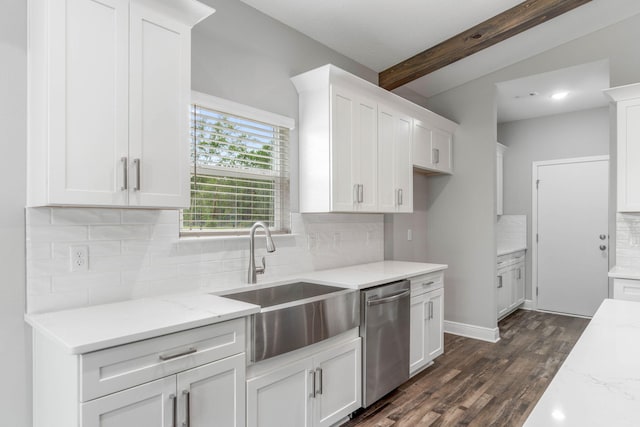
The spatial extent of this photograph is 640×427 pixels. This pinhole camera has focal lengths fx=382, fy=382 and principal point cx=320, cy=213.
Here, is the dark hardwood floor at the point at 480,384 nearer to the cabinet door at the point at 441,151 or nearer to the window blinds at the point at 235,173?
the window blinds at the point at 235,173

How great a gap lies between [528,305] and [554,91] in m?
2.95

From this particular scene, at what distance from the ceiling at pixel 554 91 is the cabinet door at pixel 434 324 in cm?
249

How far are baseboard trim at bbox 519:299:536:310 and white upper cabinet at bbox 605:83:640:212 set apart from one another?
268cm

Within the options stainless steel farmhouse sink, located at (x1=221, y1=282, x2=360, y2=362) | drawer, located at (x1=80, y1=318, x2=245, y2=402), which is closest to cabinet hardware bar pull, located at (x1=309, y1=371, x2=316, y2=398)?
stainless steel farmhouse sink, located at (x1=221, y1=282, x2=360, y2=362)

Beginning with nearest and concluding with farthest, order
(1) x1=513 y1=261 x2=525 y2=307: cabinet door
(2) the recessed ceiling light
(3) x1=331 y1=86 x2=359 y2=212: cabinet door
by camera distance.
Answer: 1. (3) x1=331 y1=86 x2=359 y2=212: cabinet door
2. (2) the recessed ceiling light
3. (1) x1=513 y1=261 x2=525 y2=307: cabinet door

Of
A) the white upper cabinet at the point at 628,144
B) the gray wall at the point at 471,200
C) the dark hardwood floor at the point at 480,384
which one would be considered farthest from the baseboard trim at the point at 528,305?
the white upper cabinet at the point at 628,144

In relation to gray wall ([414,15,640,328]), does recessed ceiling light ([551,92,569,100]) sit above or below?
above

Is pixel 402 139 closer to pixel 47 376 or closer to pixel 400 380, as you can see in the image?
pixel 400 380

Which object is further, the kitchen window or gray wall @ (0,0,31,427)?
the kitchen window

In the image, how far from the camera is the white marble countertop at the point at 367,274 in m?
2.58

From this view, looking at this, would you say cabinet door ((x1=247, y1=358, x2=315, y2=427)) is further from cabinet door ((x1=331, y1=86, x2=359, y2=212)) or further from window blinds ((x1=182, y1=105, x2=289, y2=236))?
cabinet door ((x1=331, y1=86, x2=359, y2=212))

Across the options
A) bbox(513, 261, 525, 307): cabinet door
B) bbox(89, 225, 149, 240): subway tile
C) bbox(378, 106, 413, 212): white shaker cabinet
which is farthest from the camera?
bbox(513, 261, 525, 307): cabinet door

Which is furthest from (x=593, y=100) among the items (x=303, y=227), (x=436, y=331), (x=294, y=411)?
(x=294, y=411)

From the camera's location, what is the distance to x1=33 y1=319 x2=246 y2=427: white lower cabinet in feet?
4.34
